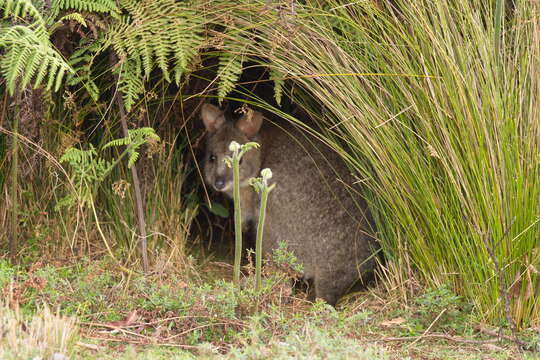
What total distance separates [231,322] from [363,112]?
1593 mm

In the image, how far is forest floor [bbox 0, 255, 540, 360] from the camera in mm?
3645

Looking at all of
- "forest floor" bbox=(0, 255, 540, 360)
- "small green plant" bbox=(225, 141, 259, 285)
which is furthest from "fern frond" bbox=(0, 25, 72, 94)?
"forest floor" bbox=(0, 255, 540, 360)

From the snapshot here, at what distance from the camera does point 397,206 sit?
15.5ft

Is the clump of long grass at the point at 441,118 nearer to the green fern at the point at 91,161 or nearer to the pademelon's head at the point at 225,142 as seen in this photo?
the green fern at the point at 91,161

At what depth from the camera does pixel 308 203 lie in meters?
5.89

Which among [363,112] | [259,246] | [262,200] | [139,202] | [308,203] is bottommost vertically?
[308,203]

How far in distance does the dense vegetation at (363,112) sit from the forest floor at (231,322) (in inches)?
7.7

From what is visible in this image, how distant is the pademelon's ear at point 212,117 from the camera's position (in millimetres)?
6094

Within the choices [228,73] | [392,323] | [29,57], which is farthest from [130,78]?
[392,323]

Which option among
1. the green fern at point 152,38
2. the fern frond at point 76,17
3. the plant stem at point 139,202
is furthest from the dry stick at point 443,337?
the fern frond at point 76,17

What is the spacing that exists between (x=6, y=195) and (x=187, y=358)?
2.35 meters

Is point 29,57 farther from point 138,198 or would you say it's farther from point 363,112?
point 363,112

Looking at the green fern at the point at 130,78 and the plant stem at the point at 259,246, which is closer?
the plant stem at the point at 259,246

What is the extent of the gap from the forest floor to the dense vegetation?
0.20 metres
